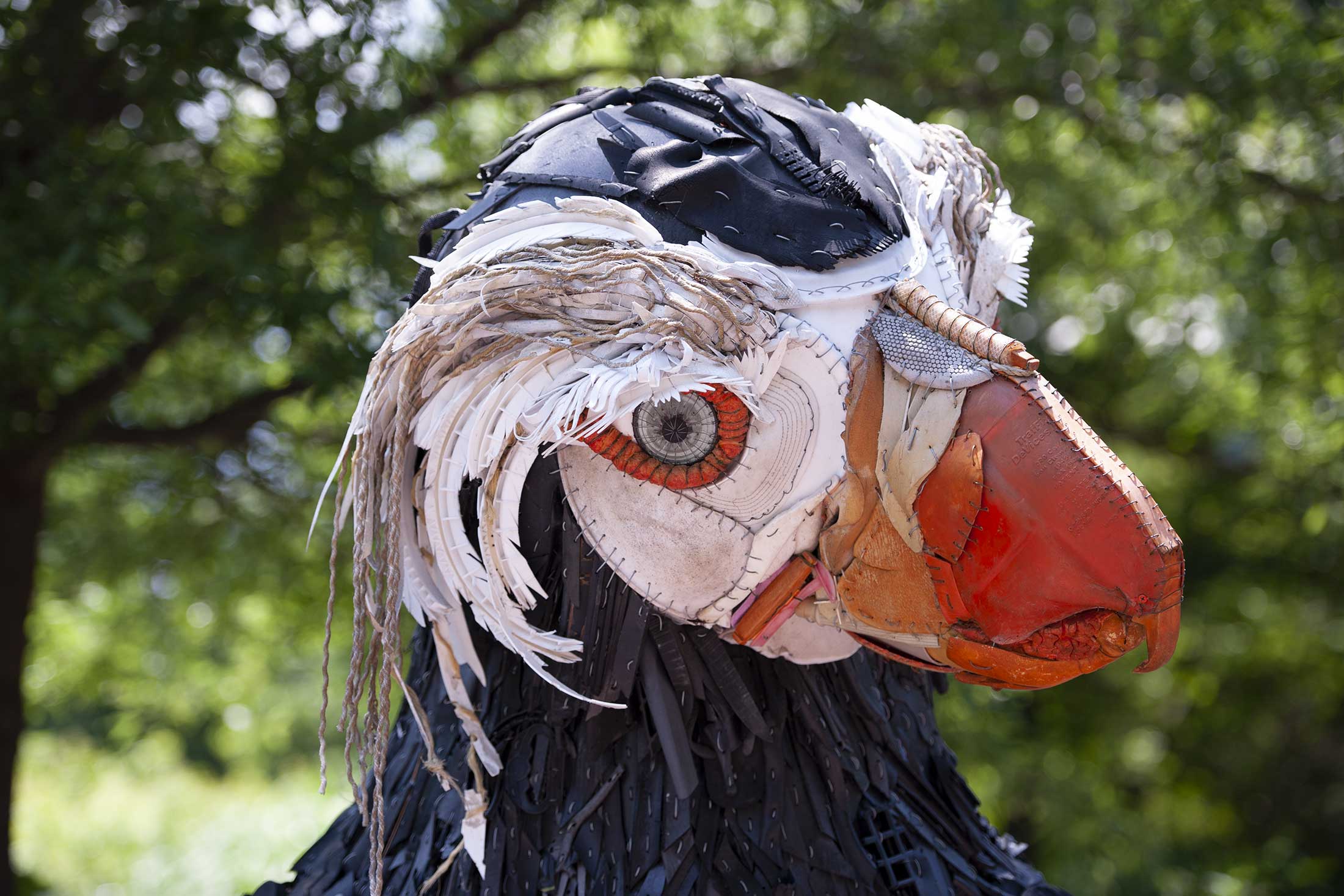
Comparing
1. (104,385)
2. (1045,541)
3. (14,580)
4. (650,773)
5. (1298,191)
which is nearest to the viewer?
(1045,541)

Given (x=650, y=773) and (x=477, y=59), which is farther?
(x=477, y=59)

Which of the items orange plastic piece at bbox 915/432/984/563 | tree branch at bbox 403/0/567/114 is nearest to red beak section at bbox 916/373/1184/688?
orange plastic piece at bbox 915/432/984/563

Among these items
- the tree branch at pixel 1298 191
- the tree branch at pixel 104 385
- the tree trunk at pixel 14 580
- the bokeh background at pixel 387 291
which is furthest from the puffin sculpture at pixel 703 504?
the tree branch at pixel 1298 191

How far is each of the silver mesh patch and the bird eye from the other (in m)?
0.14

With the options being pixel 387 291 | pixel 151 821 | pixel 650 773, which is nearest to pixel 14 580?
pixel 387 291

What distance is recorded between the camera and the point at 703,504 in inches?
35.7

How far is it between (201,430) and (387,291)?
→ 0.84 m

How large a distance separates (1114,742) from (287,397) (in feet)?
13.3

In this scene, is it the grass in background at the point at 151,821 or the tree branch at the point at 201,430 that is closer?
the grass in background at the point at 151,821

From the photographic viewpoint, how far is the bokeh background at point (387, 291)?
2387 mm

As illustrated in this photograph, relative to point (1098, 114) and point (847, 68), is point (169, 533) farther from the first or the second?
point (1098, 114)

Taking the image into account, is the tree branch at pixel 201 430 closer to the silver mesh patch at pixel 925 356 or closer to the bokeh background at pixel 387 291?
the bokeh background at pixel 387 291

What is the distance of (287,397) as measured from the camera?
2.85 metres

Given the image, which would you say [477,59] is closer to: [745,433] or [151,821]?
[745,433]
